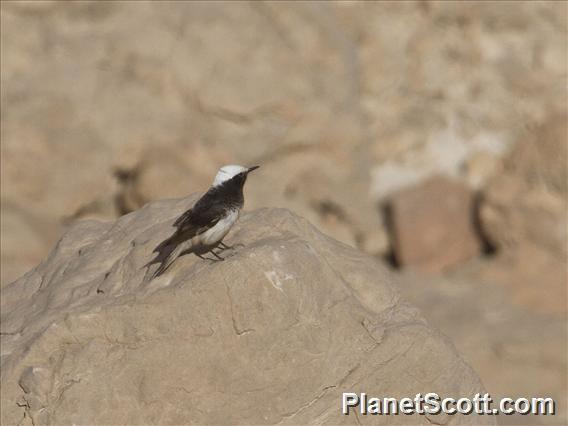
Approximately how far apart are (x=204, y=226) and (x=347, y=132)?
5362mm

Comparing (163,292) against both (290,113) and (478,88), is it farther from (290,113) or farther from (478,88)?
(478,88)

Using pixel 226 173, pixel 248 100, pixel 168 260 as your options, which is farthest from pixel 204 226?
pixel 248 100

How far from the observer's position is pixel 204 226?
5664mm

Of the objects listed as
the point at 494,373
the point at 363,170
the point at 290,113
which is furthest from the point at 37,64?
the point at 494,373

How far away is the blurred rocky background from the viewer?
966 centimetres

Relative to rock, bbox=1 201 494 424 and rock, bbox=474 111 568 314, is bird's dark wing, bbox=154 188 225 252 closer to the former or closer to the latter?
rock, bbox=1 201 494 424

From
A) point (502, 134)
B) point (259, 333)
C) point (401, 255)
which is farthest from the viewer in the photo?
point (502, 134)

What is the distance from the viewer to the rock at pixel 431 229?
11180 mm

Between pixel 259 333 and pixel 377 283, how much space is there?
0.87m

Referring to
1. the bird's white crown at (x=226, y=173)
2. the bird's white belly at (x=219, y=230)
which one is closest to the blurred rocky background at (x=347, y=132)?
the bird's white crown at (x=226, y=173)

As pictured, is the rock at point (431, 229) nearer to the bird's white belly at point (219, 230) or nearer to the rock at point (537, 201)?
the rock at point (537, 201)

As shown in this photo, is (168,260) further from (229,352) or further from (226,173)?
(226,173)

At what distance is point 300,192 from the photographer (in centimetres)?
1068

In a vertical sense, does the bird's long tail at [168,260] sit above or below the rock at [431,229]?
above
